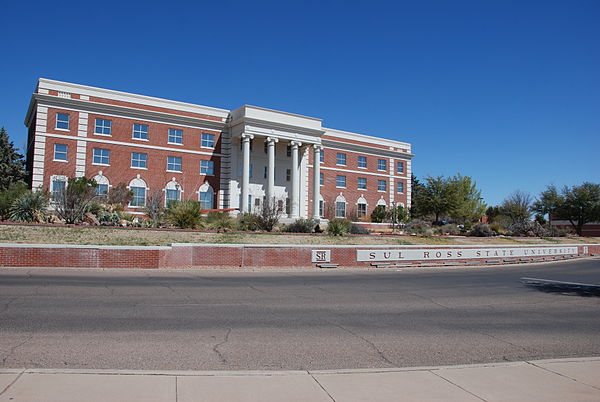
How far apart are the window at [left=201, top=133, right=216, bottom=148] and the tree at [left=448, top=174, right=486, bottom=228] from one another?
86.2ft

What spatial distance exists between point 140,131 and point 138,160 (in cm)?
269

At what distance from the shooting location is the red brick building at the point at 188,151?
39.8 metres

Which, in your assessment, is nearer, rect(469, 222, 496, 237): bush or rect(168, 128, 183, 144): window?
rect(469, 222, 496, 237): bush

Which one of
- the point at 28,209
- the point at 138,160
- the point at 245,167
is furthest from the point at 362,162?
the point at 28,209

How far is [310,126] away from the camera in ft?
161

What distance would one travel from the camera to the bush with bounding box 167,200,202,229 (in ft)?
84.7

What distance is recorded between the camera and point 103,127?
41.8 m

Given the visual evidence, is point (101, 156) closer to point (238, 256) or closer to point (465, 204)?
point (238, 256)

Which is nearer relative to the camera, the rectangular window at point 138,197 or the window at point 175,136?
the rectangular window at point 138,197

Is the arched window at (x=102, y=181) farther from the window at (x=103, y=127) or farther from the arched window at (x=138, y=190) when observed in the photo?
the window at (x=103, y=127)

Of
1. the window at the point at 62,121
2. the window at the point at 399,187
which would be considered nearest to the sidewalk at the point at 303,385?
the window at the point at 62,121

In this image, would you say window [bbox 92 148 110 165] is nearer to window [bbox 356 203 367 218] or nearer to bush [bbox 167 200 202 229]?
bush [bbox 167 200 202 229]

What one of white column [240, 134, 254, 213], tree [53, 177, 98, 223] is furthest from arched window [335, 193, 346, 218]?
tree [53, 177, 98, 223]

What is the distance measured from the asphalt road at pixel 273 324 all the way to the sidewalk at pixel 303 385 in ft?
1.78
